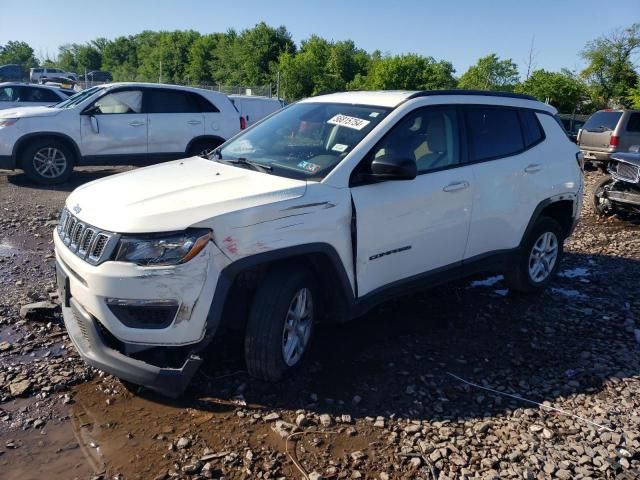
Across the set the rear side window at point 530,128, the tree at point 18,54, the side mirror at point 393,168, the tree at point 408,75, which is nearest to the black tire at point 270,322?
the side mirror at point 393,168

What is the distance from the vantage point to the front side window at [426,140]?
3988mm

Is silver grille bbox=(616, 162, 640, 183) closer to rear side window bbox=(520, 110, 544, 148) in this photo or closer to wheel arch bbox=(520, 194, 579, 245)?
wheel arch bbox=(520, 194, 579, 245)

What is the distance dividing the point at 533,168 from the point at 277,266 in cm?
283

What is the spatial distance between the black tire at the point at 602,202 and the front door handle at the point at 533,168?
490 centimetres

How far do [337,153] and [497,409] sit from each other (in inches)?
75.8

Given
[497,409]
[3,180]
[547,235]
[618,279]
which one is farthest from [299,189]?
[3,180]

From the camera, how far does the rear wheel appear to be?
917 centimetres

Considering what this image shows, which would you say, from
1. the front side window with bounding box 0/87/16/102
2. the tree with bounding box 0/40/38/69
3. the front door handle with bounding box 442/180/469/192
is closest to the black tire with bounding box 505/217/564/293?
the front door handle with bounding box 442/180/469/192

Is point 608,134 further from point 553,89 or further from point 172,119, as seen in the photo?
point 553,89

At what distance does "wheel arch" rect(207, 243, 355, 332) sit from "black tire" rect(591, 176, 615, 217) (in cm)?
724

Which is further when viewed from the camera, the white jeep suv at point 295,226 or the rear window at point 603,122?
the rear window at point 603,122

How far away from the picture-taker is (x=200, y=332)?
3.07m

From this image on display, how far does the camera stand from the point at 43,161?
9688 mm

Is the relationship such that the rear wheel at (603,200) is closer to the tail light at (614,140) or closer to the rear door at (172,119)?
the tail light at (614,140)
